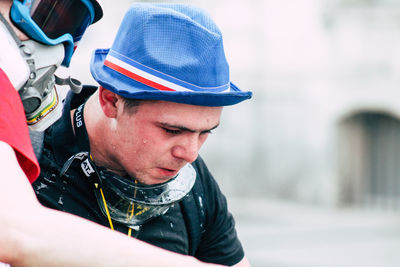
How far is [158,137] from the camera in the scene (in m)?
2.38

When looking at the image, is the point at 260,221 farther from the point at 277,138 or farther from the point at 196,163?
the point at 196,163

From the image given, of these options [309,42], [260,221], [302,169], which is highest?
[309,42]

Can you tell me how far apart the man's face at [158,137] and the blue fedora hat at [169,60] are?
2.3 inches

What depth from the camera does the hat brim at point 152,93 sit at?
2262mm

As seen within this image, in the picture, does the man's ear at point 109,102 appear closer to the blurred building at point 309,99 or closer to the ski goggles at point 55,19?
the ski goggles at point 55,19

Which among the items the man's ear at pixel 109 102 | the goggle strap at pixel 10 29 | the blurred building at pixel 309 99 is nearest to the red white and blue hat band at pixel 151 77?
the man's ear at pixel 109 102

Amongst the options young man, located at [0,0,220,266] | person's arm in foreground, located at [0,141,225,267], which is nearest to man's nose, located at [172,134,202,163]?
young man, located at [0,0,220,266]

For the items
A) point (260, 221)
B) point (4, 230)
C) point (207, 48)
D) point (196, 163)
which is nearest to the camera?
point (4, 230)

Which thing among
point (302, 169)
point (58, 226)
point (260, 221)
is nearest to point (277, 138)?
point (302, 169)

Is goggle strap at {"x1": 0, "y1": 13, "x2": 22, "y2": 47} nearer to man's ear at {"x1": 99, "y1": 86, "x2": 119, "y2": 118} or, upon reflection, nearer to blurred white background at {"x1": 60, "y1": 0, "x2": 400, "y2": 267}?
man's ear at {"x1": 99, "y1": 86, "x2": 119, "y2": 118}

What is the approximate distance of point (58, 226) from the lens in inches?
55.7

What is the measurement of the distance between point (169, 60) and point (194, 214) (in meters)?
0.75

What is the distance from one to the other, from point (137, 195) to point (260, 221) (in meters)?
9.15

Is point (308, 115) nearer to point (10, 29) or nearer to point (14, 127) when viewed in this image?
point (10, 29)
